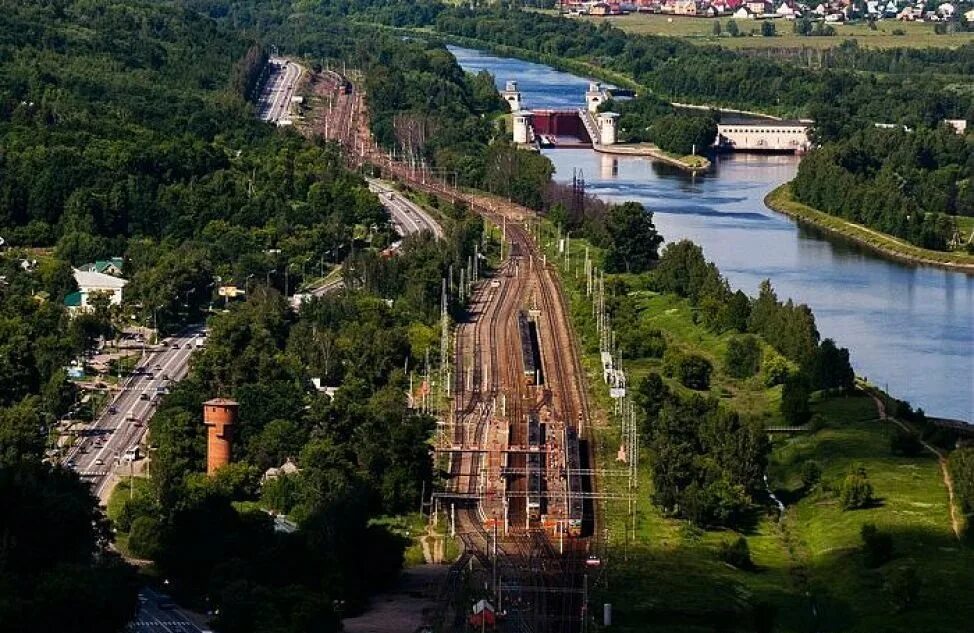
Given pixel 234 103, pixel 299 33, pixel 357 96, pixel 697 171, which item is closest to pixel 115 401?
pixel 234 103

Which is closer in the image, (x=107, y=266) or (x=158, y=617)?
(x=158, y=617)

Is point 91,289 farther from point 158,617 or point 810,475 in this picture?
point 158,617

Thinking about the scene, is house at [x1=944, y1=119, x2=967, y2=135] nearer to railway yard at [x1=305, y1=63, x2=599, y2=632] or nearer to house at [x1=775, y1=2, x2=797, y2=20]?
railway yard at [x1=305, y1=63, x2=599, y2=632]

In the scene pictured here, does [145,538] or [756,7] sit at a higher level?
[756,7]

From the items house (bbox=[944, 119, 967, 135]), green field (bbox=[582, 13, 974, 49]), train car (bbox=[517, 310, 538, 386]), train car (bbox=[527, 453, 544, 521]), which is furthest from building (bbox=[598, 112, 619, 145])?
train car (bbox=[527, 453, 544, 521])

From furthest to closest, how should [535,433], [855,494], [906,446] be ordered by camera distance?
[535,433]
[906,446]
[855,494]

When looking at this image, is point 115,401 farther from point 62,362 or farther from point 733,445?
point 733,445

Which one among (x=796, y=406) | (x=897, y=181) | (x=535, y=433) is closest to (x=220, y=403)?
(x=535, y=433)
